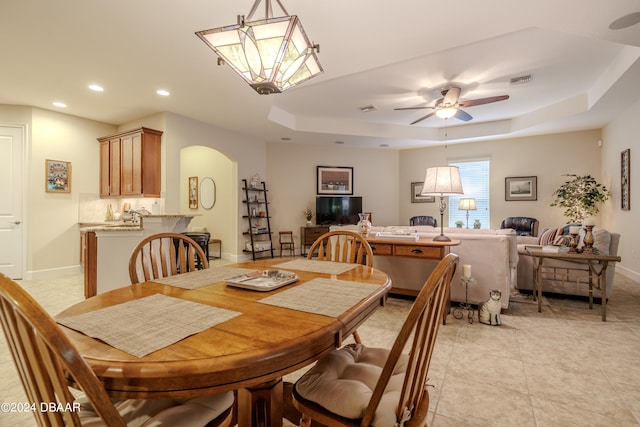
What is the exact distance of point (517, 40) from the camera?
10.5ft

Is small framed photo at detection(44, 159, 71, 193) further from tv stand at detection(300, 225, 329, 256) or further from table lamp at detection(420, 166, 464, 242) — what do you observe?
table lamp at detection(420, 166, 464, 242)

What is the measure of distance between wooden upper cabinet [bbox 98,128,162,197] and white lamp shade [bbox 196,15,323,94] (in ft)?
12.1

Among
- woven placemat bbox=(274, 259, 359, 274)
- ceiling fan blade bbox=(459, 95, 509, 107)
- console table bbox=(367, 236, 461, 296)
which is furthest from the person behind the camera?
ceiling fan blade bbox=(459, 95, 509, 107)

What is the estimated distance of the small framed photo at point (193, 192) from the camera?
7.30 metres

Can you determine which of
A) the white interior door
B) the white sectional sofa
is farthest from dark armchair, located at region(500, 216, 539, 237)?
the white interior door

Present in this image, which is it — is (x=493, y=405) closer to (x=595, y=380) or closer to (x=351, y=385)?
(x=595, y=380)

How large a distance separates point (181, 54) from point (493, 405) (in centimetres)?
386

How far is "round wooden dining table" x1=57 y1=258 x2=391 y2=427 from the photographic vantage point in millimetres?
701

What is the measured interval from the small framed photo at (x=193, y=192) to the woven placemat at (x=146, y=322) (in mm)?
6560

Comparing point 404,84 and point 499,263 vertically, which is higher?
point 404,84

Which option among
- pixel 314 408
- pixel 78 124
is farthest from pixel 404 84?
pixel 78 124

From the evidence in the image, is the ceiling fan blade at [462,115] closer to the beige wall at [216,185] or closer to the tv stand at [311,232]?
the tv stand at [311,232]

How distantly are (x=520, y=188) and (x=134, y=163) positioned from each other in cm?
752

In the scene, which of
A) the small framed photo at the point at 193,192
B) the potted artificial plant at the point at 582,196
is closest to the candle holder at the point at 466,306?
the potted artificial plant at the point at 582,196
